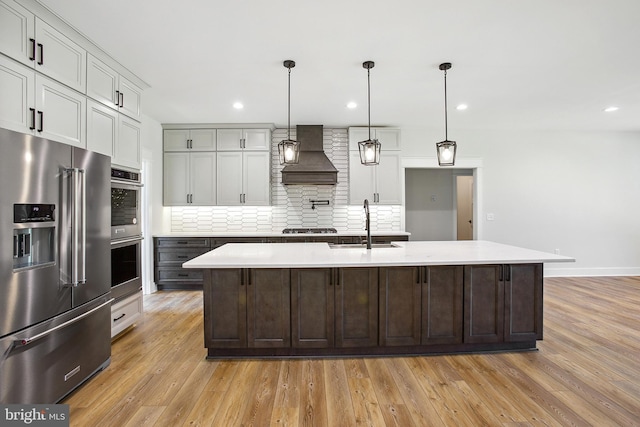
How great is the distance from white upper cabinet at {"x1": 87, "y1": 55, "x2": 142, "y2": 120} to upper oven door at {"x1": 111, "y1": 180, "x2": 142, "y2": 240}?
28.9 inches

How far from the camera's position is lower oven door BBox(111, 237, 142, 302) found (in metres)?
2.96

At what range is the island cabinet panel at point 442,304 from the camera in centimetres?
270

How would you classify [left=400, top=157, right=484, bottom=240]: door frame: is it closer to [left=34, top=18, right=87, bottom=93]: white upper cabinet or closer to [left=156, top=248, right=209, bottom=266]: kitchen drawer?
[left=156, top=248, right=209, bottom=266]: kitchen drawer

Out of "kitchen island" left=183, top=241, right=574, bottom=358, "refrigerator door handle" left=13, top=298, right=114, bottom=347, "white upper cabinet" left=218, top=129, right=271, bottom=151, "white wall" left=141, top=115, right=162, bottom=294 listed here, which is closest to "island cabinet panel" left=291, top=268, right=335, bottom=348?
"kitchen island" left=183, top=241, right=574, bottom=358

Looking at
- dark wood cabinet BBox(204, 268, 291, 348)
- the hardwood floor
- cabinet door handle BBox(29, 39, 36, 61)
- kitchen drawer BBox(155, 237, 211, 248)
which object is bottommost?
the hardwood floor

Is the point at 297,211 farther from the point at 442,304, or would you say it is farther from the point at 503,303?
the point at 503,303

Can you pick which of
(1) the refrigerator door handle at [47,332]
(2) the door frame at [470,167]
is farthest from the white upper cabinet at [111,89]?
(2) the door frame at [470,167]

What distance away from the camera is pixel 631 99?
415 cm

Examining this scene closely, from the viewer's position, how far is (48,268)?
1961mm

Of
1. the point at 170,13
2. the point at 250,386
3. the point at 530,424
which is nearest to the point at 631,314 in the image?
the point at 530,424

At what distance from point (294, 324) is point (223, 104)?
304cm

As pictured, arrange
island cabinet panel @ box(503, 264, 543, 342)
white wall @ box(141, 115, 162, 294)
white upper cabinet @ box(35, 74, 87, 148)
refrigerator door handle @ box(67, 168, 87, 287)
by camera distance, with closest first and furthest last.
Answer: refrigerator door handle @ box(67, 168, 87, 287) < white upper cabinet @ box(35, 74, 87, 148) < island cabinet panel @ box(503, 264, 543, 342) < white wall @ box(141, 115, 162, 294)

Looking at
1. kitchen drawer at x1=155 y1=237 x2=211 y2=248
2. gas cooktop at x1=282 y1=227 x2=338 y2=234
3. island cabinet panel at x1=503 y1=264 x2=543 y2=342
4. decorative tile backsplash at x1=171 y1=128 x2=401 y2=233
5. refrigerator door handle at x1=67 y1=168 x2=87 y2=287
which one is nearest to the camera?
refrigerator door handle at x1=67 y1=168 x2=87 y2=287

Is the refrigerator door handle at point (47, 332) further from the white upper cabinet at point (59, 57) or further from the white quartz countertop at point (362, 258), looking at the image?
the white upper cabinet at point (59, 57)
